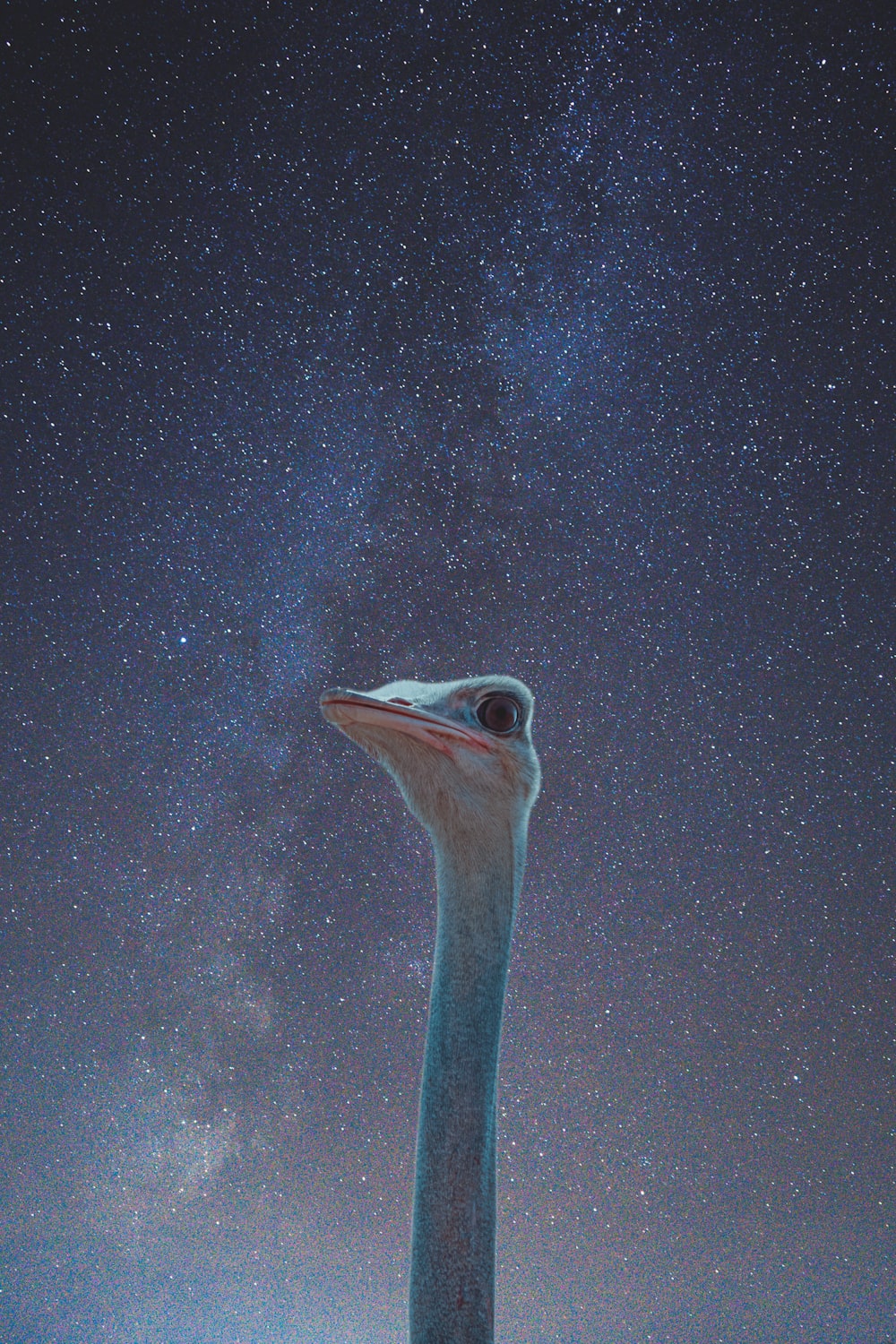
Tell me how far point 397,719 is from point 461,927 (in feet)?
1.79

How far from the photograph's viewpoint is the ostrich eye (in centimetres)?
257

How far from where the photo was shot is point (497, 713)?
258 centimetres

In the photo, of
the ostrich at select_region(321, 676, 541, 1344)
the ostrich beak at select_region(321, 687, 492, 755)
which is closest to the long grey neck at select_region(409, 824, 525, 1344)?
the ostrich at select_region(321, 676, 541, 1344)

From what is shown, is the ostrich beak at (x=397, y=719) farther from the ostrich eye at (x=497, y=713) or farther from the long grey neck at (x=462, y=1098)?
the long grey neck at (x=462, y=1098)

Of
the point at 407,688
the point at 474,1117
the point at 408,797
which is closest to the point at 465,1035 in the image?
the point at 474,1117

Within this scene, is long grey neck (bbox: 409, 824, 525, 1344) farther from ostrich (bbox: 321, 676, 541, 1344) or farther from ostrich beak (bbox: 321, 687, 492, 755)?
ostrich beak (bbox: 321, 687, 492, 755)

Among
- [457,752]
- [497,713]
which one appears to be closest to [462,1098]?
[457,752]

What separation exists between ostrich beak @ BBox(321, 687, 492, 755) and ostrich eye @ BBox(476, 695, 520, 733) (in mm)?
57

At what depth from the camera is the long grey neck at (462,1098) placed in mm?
1843

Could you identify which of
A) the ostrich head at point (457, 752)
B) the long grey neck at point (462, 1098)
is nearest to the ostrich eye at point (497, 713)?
the ostrich head at point (457, 752)

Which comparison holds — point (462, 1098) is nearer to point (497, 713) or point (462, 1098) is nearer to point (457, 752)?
point (457, 752)

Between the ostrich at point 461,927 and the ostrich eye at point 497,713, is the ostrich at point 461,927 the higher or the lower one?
the lower one

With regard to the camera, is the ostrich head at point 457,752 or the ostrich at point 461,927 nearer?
the ostrich at point 461,927

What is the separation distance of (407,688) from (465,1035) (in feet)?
3.07
